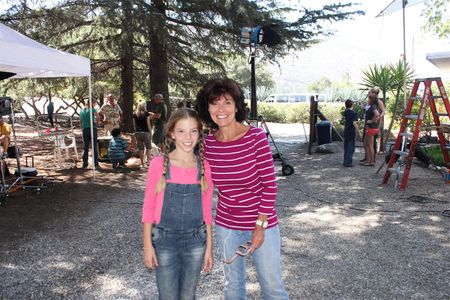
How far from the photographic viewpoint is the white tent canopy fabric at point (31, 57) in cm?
529

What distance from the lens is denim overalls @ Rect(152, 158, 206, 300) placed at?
7.13 ft

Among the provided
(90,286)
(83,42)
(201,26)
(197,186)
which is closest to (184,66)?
(201,26)

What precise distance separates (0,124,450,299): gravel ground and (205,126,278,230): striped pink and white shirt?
1449mm

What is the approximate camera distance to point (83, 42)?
14.0 m

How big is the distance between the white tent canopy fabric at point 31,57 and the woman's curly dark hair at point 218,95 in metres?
3.86

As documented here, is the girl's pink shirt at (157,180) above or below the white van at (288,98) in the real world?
below

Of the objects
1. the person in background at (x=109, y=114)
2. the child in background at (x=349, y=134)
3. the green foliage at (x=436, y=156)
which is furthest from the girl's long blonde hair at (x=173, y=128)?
the person in background at (x=109, y=114)

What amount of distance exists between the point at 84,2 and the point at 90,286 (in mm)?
10077

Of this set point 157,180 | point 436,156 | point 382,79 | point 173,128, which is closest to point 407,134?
point 436,156

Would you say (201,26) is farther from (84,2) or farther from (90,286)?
(90,286)

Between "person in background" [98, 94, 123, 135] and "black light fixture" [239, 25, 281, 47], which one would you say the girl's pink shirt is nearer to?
"black light fixture" [239, 25, 281, 47]

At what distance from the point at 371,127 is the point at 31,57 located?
7005 millimetres

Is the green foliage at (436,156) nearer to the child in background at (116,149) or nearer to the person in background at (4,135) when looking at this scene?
the child in background at (116,149)

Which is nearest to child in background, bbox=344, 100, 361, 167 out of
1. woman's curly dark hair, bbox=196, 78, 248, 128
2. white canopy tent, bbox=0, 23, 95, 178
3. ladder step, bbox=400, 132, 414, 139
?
ladder step, bbox=400, 132, 414, 139
